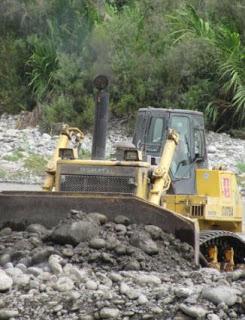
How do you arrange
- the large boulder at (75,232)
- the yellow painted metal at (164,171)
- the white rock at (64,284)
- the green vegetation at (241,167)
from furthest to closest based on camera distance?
1. the green vegetation at (241,167)
2. the yellow painted metal at (164,171)
3. the large boulder at (75,232)
4. the white rock at (64,284)

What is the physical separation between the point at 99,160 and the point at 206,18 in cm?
2527

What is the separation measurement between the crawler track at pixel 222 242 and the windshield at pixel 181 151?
1202 millimetres

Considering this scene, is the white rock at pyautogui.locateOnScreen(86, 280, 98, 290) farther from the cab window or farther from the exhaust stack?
the cab window

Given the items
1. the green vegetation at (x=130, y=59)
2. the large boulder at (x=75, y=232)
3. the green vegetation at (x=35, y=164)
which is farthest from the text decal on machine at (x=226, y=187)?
the green vegetation at (x=130, y=59)

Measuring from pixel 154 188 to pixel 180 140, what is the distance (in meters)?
1.87

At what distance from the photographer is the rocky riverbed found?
977 cm

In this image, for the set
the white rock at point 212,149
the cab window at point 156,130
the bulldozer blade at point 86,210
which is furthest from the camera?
the white rock at point 212,149

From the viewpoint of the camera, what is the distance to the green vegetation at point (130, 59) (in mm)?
34906

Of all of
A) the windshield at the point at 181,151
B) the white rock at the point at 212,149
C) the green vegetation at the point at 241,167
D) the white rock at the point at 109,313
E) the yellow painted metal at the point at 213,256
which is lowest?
the white rock at the point at 109,313

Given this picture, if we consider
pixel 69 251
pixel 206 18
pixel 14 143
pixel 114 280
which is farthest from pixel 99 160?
pixel 206 18

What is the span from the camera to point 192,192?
15023 mm

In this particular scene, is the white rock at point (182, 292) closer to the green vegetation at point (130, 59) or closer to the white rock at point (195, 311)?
the white rock at point (195, 311)

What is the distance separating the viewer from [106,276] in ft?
35.1

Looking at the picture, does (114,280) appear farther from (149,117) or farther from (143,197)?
(149,117)
